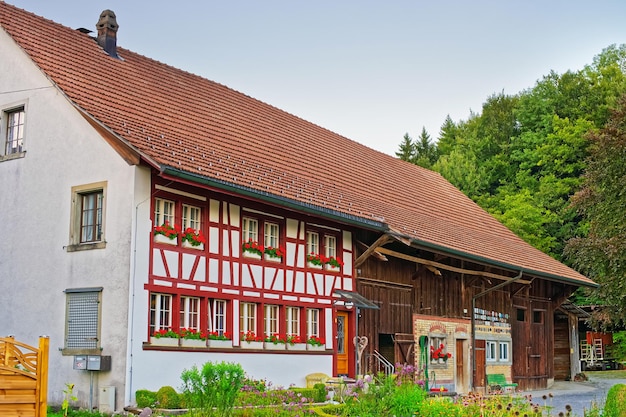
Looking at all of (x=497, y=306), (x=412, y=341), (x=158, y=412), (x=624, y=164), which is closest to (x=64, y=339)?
(x=158, y=412)

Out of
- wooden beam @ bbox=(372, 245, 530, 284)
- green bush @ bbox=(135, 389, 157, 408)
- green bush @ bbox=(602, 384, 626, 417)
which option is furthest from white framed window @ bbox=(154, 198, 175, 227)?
green bush @ bbox=(602, 384, 626, 417)

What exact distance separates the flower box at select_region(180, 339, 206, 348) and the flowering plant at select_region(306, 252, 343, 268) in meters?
4.22

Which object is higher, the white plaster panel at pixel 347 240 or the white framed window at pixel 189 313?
the white plaster panel at pixel 347 240

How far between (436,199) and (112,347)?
17.7 meters

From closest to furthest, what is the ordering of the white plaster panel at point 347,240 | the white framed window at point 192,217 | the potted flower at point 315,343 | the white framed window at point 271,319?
the white framed window at point 192,217, the white framed window at point 271,319, the potted flower at point 315,343, the white plaster panel at point 347,240

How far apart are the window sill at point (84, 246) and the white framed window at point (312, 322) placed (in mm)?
5938

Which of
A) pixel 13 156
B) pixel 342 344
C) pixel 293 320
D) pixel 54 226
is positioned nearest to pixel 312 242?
pixel 293 320

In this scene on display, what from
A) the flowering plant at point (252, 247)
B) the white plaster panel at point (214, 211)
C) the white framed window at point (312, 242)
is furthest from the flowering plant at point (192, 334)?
the white framed window at point (312, 242)

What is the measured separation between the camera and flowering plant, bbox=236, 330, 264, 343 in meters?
19.0

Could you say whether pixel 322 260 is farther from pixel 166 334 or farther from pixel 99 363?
pixel 99 363

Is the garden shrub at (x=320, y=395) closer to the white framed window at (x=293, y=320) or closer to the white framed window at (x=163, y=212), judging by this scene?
the white framed window at (x=293, y=320)

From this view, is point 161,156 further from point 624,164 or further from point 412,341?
point 624,164

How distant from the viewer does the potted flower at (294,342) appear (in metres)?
20.3

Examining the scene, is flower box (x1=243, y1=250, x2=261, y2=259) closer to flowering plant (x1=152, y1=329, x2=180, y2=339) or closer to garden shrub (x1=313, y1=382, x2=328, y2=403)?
flowering plant (x1=152, y1=329, x2=180, y2=339)
